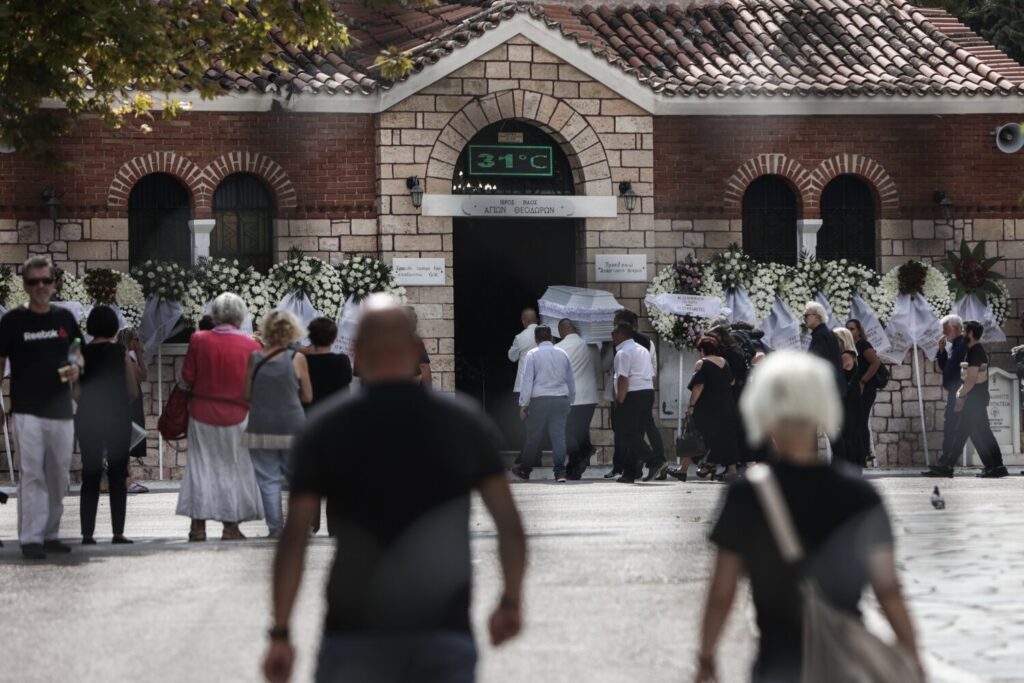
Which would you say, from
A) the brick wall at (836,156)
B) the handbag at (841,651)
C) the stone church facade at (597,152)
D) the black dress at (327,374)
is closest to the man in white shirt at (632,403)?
the stone church facade at (597,152)

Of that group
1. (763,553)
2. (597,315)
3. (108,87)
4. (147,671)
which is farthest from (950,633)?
(597,315)

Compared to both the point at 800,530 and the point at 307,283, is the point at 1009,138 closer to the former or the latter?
the point at 307,283

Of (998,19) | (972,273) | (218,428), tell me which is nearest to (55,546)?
(218,428)

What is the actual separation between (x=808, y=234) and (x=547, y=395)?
647cm

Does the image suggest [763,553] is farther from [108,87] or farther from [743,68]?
[743,68]

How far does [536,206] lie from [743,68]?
12.5 feet

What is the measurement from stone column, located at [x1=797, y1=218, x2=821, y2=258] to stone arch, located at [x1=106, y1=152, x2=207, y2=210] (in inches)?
322

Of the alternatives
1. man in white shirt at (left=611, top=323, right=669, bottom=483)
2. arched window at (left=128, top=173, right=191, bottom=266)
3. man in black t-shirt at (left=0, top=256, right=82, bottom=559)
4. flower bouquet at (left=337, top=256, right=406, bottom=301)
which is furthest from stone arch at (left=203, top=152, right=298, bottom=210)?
man in black t-shirt at (left=0, top=256, right=82, bottom=559)

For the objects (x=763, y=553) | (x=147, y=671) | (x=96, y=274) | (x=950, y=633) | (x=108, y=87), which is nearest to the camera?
(x=763, y=553)

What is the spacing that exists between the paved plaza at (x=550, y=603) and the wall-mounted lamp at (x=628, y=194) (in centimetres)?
1069

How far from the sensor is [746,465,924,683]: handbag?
4.50m

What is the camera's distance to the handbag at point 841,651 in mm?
4500

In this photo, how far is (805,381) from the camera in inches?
198

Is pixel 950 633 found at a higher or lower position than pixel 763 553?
lower
